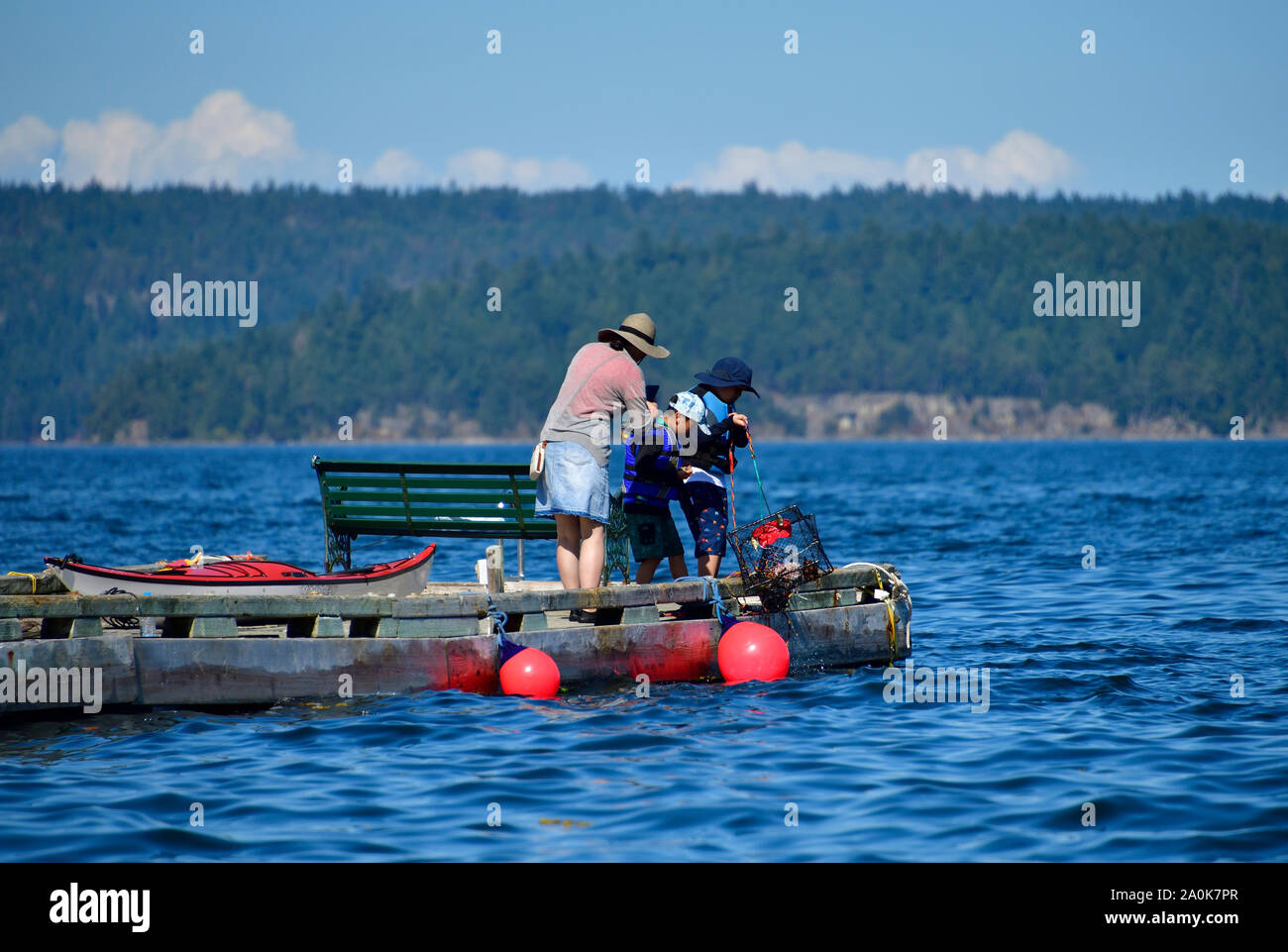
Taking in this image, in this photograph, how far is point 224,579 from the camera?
1167cm

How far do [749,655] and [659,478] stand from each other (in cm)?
162

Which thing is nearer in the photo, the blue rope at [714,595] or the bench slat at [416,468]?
Answer: the blue rope at [714,595]

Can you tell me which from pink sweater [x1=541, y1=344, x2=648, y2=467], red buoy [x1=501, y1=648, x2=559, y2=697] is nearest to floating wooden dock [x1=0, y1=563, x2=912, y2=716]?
red buoy [x1=501, y1=648, x2=559, y2=697]

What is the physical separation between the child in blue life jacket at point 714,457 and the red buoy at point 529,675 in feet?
5.41

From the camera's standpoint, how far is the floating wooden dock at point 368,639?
10219 millimetres

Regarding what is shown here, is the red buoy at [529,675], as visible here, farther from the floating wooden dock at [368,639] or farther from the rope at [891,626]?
the rope at [891,626]

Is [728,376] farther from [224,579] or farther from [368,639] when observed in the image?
[224,579]

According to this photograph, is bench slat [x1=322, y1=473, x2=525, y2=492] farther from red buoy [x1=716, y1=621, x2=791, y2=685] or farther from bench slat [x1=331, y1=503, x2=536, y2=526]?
red buoy [x1=716, y1=621, x2=791, y2=685]

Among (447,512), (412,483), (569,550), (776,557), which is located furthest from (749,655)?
(412,483)

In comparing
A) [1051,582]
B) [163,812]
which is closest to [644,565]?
[163,812]

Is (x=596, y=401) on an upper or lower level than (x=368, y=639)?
upper

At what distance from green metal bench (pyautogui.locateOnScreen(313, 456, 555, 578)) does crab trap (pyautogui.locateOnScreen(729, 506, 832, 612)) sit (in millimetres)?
1931

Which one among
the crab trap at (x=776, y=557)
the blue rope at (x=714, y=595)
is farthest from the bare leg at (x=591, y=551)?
the crab trap at (x=776, y=557)

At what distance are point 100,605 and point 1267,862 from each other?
24.9 feet
